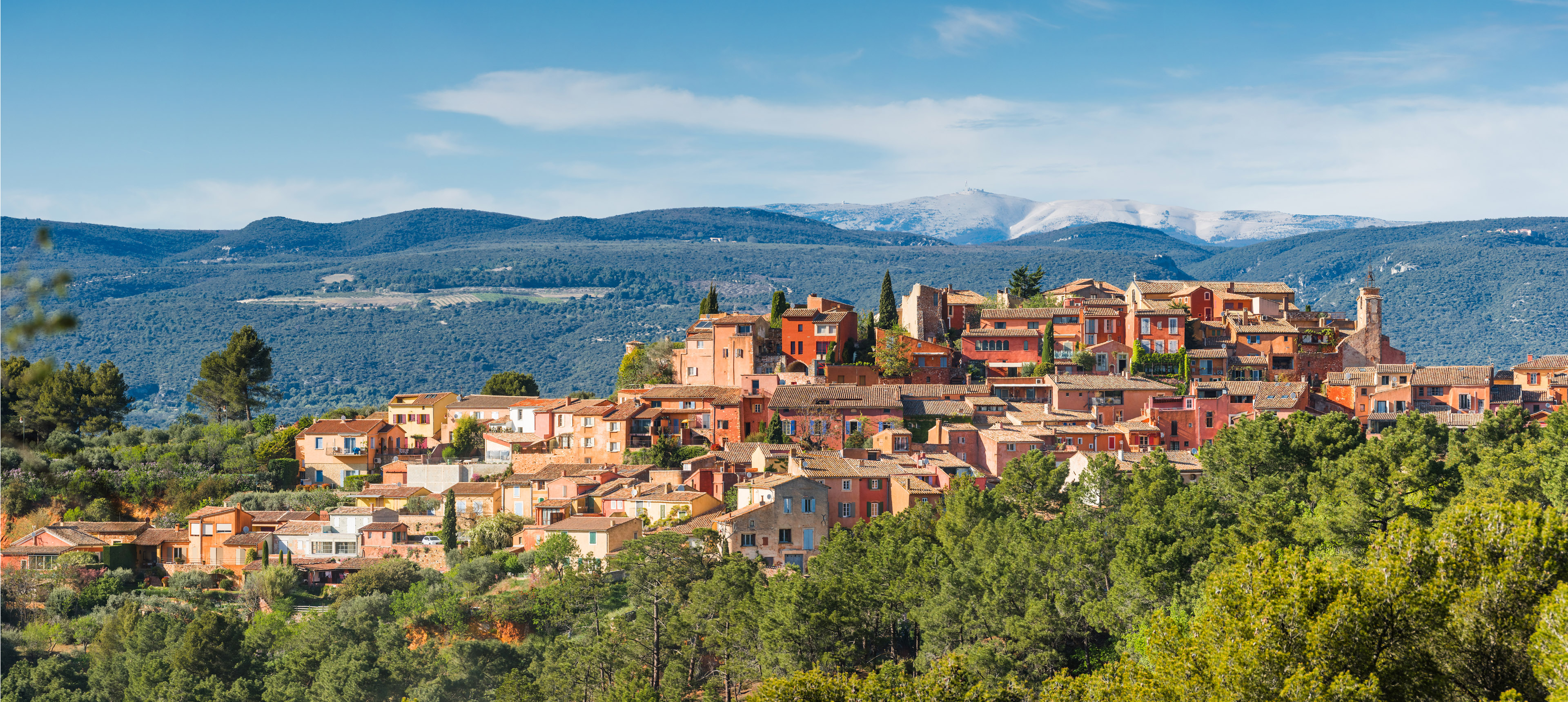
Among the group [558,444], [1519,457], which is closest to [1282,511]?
[1519,457]

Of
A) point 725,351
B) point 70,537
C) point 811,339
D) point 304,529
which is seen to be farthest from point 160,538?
point 811,339

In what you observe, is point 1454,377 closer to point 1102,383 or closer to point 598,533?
point 1102,383

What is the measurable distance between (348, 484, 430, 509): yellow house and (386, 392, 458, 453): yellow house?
7186 mm

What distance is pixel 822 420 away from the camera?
5675 centimetres

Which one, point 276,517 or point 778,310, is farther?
point 778,310

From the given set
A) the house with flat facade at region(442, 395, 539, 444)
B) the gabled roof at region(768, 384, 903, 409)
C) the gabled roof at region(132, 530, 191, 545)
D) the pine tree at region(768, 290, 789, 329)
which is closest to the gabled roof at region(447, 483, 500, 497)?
the house with flat facade at region(442, 395, 539, 444)

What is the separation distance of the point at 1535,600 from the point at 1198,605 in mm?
12867

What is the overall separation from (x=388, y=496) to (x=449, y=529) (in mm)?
7915

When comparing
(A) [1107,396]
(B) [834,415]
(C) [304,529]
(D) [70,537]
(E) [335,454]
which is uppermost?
(A) [1107,396]

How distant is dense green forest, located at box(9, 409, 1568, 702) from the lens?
117 ft

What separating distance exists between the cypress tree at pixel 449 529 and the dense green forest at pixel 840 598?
1.10m

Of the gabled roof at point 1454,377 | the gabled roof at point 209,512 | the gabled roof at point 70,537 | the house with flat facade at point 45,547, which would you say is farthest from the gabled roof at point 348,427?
the gabled roof at point 1454,377

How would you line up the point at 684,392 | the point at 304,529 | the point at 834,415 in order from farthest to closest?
1. the point at 684,392
2. the point at 834,415
3. the point at 304,529

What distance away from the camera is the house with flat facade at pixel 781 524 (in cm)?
4625
